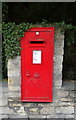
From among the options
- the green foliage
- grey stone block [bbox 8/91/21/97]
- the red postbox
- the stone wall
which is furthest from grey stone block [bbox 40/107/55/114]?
the green foliage

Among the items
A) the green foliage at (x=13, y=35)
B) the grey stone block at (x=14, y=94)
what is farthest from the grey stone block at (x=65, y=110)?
the green foliage at (x=13, y=35)

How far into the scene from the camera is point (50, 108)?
3.32m

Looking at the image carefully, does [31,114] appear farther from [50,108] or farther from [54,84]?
[54,84]

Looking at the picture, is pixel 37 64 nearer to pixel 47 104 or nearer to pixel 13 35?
pixel 13 35

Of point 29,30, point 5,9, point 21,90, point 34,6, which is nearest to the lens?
point 29,30

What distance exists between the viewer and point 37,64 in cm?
306

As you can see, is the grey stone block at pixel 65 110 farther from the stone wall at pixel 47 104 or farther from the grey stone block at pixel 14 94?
the grey stone block at pixel 14 94

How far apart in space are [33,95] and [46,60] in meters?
0.67

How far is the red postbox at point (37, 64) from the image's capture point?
9.77ft

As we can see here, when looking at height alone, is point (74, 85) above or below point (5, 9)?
below

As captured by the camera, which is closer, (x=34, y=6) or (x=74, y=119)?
(x=74, y=119)

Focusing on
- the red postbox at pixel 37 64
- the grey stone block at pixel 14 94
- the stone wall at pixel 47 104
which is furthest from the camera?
the grey stone block at pixel 14 94

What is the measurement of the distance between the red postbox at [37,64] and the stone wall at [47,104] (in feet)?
0.34

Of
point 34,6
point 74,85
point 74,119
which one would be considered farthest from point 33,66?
point 34,6
